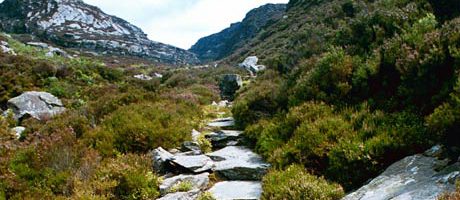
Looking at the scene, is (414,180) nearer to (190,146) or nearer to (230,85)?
(190,146)

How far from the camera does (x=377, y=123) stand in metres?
6.79

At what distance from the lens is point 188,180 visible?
743 cm

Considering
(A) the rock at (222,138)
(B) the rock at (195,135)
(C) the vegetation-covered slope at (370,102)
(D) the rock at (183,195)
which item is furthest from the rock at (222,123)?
(D) the rock at (183,195)

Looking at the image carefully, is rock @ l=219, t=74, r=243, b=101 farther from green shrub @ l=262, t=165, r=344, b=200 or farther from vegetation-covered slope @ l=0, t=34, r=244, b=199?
green shrub @ l=262, t=165, r=344, b=200

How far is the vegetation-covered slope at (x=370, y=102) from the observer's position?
19.5 feet

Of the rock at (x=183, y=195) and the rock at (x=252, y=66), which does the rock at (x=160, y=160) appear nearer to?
the rock at (x=183, y=195)

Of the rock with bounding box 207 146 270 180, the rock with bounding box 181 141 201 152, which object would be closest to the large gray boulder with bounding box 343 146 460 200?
the rock with bounding box 207 146 270 180

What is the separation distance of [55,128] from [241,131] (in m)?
4.98

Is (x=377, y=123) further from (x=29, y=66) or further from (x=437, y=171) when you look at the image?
(x=29, y=66)

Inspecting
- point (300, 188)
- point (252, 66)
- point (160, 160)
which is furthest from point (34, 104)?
point (252, 66)

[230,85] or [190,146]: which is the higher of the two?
[230,85]

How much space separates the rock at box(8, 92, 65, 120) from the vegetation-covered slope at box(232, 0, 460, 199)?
9.72 meters

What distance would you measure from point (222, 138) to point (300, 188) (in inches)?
178

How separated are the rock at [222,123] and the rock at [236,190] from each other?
4.37 meters
